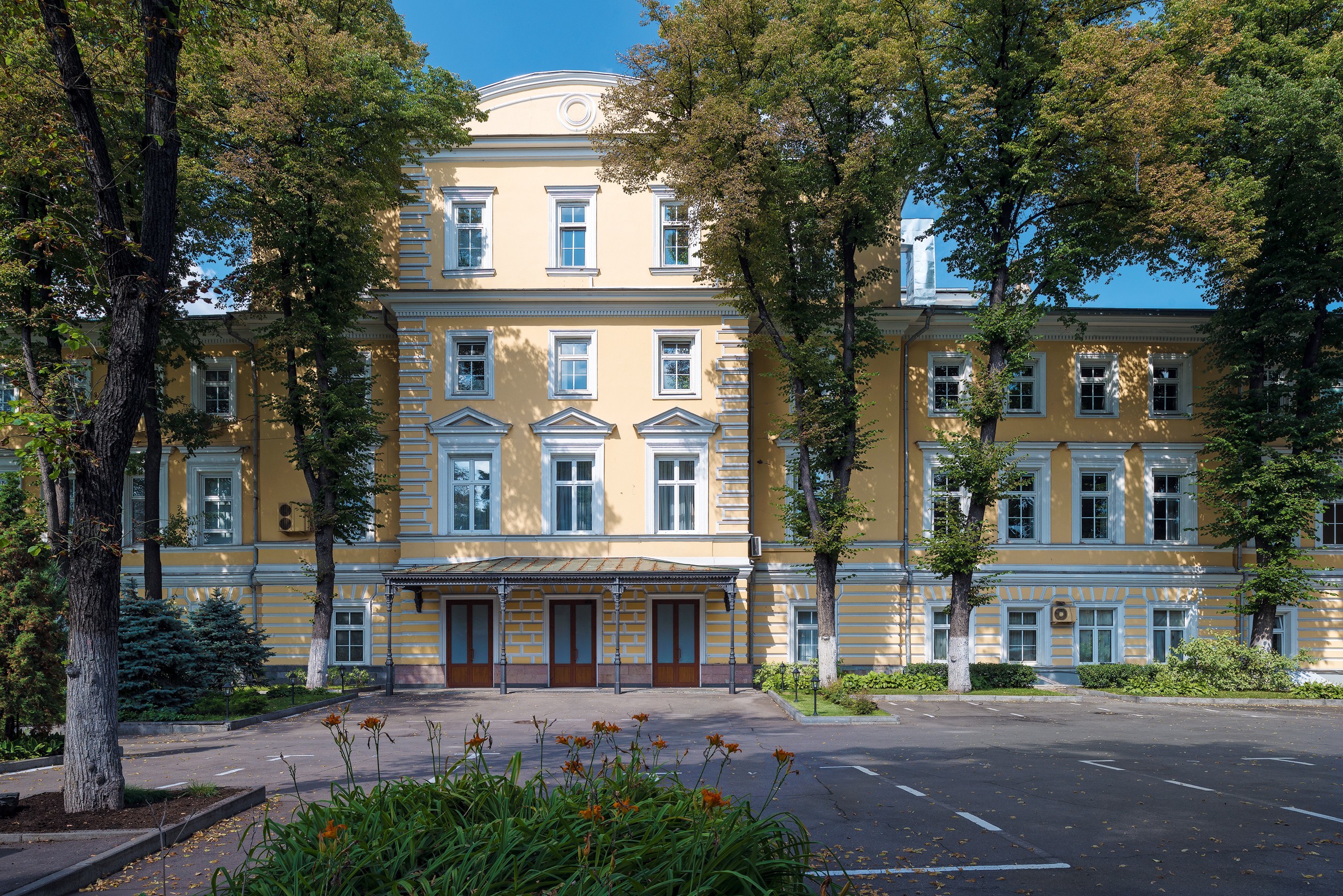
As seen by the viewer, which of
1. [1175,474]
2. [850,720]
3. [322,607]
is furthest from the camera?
[1175,474]

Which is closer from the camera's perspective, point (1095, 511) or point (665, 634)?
point (665, 634)

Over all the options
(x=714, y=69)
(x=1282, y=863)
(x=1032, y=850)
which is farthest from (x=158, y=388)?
Answer: (x=1282, y=863)

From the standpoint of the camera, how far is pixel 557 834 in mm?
4891

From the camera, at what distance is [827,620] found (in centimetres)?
2081

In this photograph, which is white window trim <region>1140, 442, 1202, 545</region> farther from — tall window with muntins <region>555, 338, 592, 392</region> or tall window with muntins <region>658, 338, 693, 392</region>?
tall window with muntins <region>555, 338, 592, 392</region>

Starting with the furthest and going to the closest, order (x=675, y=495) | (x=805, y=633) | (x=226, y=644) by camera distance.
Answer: (x=805, y=633)
(x=675, y=495)
(x=226, y=644)

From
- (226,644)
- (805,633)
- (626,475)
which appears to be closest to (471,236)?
(626,475)

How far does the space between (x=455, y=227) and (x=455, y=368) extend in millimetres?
4510

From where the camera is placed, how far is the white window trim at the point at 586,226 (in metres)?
24.2

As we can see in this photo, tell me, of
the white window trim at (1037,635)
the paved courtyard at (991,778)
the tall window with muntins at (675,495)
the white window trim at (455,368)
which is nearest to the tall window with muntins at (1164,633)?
the white window trim at (1037,635)

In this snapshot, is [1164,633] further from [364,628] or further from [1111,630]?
[364,628]

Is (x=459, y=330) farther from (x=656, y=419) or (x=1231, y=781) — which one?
(x=1231, y=781)

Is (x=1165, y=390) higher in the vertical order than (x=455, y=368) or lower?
lower

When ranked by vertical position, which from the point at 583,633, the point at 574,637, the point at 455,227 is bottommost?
the point at 574,637
